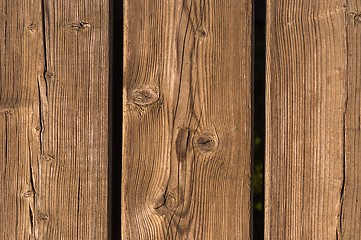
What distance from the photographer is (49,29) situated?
1.95 m

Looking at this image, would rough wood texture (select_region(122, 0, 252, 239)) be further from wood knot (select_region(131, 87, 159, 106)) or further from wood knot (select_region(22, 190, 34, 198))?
wood knot (select_region(22, 190, 34, 198))

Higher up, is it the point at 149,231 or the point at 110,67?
the point at 110,67

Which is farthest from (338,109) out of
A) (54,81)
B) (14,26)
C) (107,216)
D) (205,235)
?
(14,26)

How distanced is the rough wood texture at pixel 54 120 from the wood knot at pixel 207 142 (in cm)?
36

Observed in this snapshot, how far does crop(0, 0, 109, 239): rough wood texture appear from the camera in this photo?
1.92 metres

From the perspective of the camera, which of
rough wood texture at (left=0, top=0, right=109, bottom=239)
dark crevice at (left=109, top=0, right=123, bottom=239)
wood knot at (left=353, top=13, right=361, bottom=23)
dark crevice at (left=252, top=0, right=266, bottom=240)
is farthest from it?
dark crevice at (left=252, top=0, right=266, bottom=240)

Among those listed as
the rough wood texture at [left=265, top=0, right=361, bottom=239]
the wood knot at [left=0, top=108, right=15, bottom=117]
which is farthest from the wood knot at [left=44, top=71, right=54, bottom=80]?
the rough wood texture at [left=265, top=0, right=361, bottom=239]

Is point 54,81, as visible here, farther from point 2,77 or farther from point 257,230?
point 257,230

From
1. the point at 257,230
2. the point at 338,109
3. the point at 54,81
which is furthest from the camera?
the point at 257,230

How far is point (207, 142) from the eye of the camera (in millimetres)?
1869

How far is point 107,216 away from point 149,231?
0.56ft

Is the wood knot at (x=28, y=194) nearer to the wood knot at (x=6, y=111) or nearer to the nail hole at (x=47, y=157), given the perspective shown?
the nail hole at (x=47, y=157)

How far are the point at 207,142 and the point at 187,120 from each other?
110mm

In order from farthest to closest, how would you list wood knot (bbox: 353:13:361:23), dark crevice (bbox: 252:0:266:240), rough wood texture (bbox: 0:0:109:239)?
dark crevice (bbox: 252:0:266:240) → rough wood texture (bbox: 0:0:109:239) → wood knot (bbox: 353:13:361:23)
